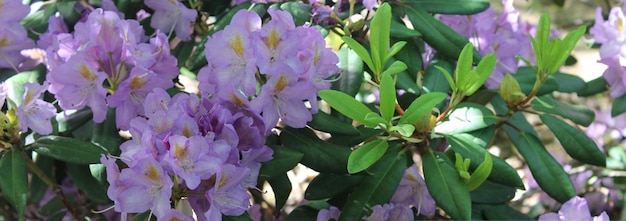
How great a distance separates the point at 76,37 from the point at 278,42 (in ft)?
1.43

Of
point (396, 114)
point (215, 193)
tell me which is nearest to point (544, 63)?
point (396, 114)

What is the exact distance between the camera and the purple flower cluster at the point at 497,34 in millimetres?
1774

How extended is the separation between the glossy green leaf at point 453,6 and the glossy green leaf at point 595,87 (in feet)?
1.28

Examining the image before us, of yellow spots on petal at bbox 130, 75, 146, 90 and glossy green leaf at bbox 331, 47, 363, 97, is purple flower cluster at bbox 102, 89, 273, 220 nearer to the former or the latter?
yellow spots on petal at bbox 130, 75, 146, 90

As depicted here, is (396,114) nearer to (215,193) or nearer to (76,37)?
(215,193)

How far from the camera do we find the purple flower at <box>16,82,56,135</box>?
4.67 ft

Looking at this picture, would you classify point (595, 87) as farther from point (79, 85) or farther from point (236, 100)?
point (79, 85)

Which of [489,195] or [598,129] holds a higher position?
[489,195]

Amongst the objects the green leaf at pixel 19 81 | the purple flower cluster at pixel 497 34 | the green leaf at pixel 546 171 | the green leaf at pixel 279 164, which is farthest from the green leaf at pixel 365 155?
the green leaf at pixel 19 81

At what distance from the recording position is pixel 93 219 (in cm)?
203

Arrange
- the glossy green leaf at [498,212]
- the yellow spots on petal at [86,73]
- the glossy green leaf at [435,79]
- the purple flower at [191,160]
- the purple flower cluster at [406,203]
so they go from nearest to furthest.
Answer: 1. the purple flower at [191,160]
2. the yellow spots on petal at [86,73]
3. the purple flower cluster at [406,203]
4. the glossy green leaf at [435,79]
5. the glossy green leaf at [498,212]

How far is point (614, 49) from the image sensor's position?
5.64 ft

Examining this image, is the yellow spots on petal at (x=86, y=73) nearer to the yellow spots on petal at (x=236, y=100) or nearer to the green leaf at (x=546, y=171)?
the yellow spots on petal at (x=236, y=100)

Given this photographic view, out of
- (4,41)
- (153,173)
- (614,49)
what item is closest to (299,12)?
(153,173)
